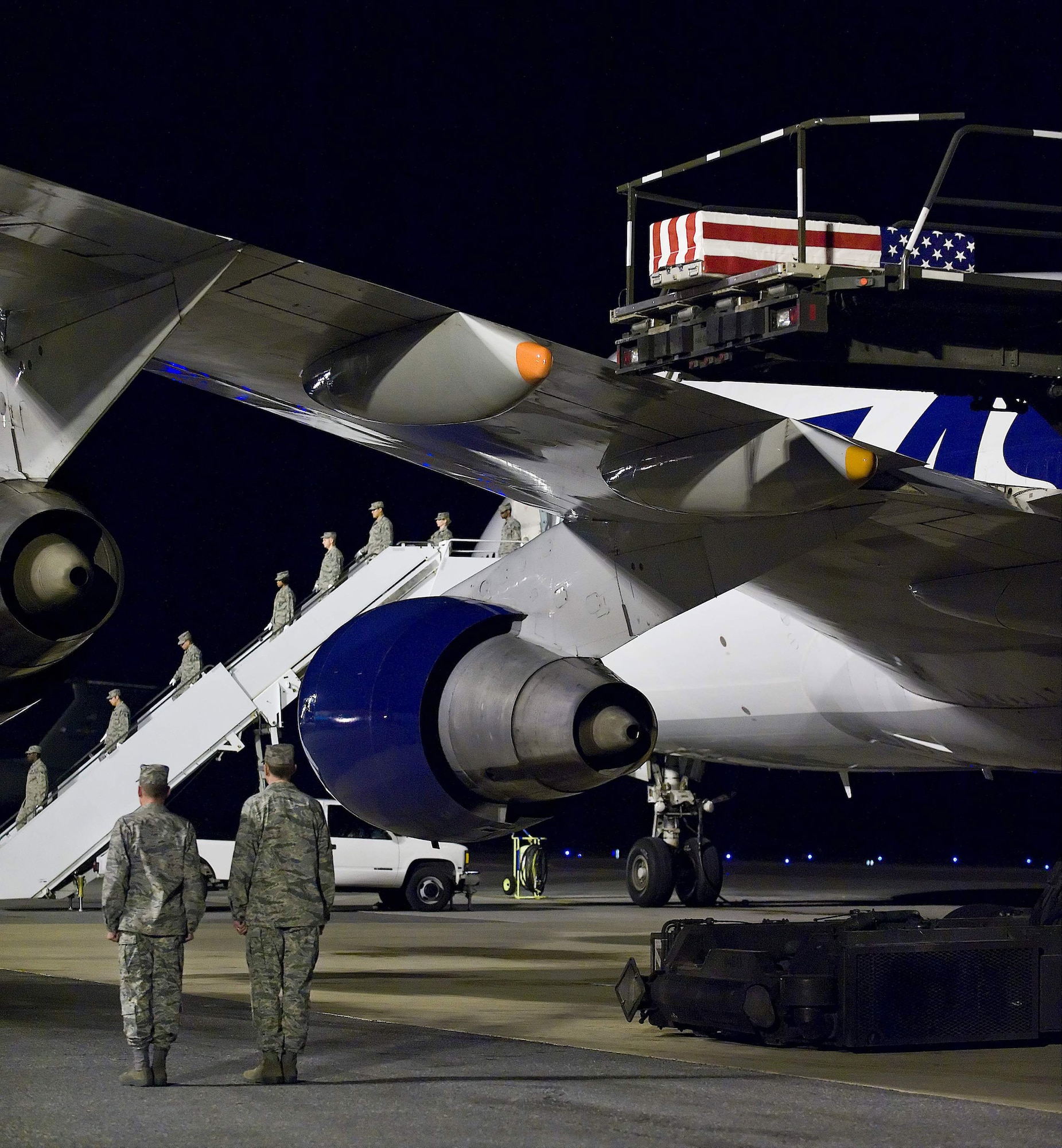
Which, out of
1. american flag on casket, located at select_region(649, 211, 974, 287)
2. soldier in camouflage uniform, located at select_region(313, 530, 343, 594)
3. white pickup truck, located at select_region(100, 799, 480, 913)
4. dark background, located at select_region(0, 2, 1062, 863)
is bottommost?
white pickup truck, located at select_region(100, 799, 480, 913)

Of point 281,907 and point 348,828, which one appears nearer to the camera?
point 281,907

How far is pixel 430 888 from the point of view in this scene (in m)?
22.0

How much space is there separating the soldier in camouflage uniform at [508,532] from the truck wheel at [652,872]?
5.14 metres

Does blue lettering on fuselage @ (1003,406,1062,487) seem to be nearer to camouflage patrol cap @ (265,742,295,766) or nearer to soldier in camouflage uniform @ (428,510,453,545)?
camouflage patrol cap @ (265,742,295,766)

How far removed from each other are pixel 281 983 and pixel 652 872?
41.7ft

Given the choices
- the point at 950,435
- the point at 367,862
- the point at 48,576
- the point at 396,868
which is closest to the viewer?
the point at 48,576

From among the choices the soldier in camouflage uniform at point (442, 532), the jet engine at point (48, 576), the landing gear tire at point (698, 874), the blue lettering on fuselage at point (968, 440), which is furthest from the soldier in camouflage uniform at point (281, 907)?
the soldier in camouflage uniform at point (442, 532)

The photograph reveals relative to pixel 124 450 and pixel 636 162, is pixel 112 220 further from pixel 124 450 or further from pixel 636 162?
pixel 124 450

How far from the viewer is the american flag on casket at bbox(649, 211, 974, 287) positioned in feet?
29.6

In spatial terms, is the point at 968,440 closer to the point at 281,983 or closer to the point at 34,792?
the point at 281,983

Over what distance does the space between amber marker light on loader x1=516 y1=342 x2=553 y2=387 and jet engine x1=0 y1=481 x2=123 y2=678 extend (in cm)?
165

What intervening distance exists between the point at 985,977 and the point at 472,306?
29.4m

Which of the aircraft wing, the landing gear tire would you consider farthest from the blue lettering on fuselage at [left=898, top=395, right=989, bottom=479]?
the landing gear tire

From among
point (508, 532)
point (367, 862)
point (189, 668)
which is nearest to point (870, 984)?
point (367, 862)
